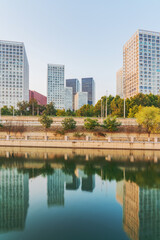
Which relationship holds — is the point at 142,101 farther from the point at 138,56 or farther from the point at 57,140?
the point at 138,56

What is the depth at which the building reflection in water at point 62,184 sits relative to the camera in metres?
10.5

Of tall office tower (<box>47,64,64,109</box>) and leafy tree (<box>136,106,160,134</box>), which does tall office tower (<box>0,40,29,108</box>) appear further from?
leafy tree (<box>136,106,160,134</box>)

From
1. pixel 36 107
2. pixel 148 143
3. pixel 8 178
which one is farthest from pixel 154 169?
pixel 36 107

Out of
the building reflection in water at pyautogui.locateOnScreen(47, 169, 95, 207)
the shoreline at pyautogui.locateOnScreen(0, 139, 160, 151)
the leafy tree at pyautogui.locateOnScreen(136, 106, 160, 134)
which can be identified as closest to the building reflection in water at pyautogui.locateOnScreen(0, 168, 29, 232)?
the building reflection in water at pyautogui.locateOnScreen(47, 169, 95, 207)

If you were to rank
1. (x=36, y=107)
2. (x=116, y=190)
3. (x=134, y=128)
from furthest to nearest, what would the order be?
(x=36, y=107), (x=134, y=128), (x=116, y=190)

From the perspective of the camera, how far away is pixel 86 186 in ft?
41.5

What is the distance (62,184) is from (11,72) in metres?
117

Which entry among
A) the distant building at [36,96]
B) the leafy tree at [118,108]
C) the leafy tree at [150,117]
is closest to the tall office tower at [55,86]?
the distant building at [36,96]

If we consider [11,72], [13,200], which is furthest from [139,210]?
[11,72]

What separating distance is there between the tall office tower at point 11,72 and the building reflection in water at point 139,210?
112 metres

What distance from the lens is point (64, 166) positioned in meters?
17.9

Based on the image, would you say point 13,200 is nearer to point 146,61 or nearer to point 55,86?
point 146,61

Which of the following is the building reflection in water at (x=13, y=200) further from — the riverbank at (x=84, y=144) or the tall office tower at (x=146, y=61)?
the tall office tower at (x=146, y=61)

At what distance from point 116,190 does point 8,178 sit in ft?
31.6
